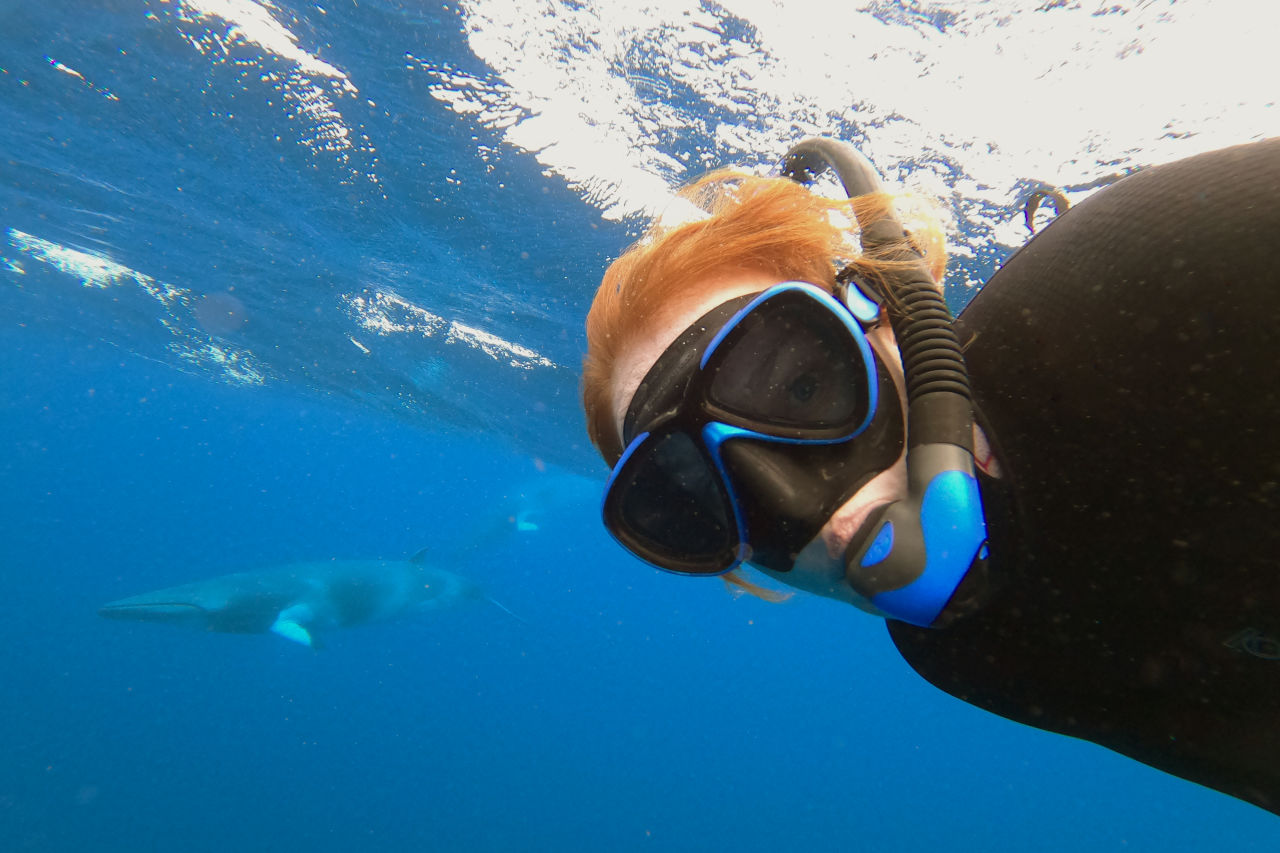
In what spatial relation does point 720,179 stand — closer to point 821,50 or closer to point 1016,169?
point 821,50

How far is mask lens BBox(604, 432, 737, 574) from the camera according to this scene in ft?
6.10

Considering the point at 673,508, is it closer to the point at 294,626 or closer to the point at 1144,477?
the point at 1144,477

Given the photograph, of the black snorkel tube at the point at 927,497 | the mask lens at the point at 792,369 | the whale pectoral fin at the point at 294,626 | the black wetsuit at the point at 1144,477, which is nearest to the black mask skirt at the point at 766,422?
the mask lens at the point at 792,369

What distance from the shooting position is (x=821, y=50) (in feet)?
22.3

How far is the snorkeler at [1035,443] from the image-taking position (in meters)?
1.20

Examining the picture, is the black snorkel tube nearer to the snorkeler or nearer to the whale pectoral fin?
the snorkeler

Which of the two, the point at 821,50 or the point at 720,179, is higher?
the point at 821,50

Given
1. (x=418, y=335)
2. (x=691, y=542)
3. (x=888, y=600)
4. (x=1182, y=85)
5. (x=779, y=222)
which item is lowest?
(x=418, y=335)

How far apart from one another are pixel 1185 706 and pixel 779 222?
1.56m

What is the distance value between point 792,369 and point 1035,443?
59 cm

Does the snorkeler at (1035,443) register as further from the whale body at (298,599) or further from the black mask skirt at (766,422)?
the whale body at (298,599)

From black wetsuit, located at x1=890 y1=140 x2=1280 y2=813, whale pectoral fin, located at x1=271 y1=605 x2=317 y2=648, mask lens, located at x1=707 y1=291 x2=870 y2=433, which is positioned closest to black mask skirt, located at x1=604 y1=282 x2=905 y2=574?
mask lens, located at x1=707 y1=291 x2=870 y2=433

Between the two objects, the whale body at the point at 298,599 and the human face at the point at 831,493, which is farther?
the whale body at the point at 298,599

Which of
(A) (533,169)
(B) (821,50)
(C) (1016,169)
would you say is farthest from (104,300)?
(C) (1016,169)
